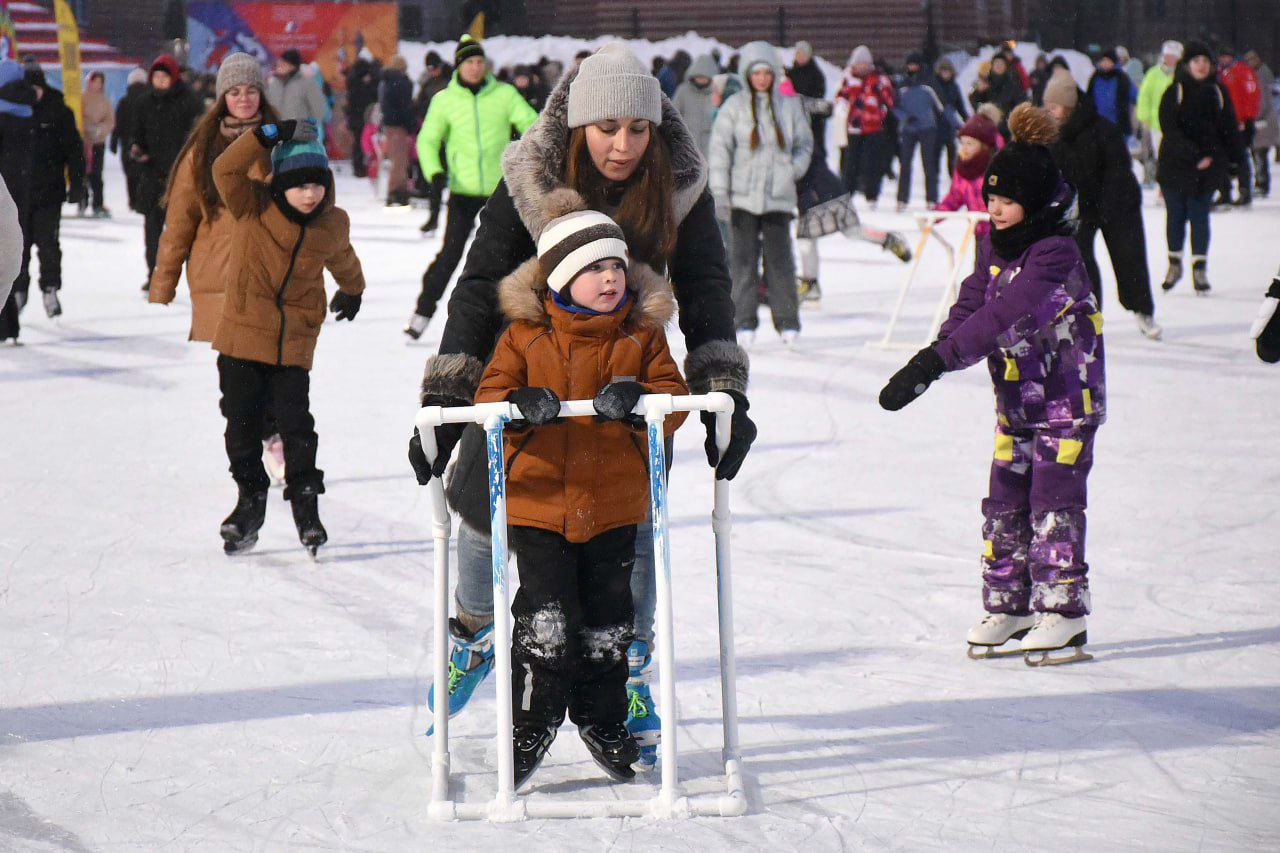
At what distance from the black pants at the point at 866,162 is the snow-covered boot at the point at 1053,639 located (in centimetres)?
1305

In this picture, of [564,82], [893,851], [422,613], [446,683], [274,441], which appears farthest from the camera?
[274,441]

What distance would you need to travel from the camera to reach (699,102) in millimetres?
11539

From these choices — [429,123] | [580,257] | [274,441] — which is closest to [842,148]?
[429,123]

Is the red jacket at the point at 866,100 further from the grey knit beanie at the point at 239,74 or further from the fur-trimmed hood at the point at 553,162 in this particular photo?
the fur-trimmed hood at the point at 553,162

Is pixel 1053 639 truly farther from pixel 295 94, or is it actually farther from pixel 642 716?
pixel 295 94

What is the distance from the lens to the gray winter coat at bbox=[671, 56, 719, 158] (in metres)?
11.3

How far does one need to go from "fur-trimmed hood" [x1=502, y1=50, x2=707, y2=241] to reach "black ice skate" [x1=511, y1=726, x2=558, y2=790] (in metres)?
0.96

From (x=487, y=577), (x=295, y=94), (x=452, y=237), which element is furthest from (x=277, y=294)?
(x=295, y=94)

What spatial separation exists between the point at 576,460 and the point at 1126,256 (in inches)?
243

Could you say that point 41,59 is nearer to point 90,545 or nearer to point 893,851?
point 90,545

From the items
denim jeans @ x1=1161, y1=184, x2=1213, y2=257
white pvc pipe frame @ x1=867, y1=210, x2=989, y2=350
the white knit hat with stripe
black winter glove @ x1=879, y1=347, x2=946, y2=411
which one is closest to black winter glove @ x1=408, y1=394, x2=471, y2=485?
the white knit hat with stripe

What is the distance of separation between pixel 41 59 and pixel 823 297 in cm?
1776

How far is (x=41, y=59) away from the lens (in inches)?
963

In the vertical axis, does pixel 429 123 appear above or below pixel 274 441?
above
